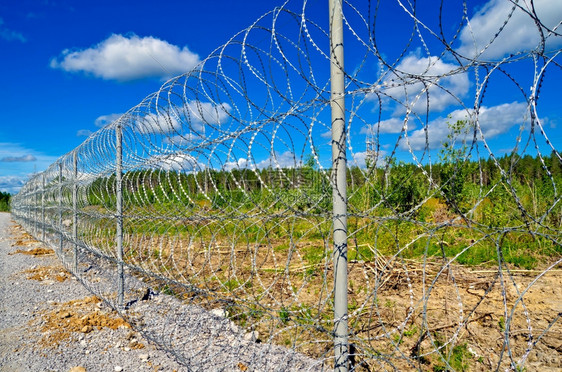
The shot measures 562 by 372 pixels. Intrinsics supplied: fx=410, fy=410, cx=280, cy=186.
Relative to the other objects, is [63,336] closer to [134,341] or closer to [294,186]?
[134,341]

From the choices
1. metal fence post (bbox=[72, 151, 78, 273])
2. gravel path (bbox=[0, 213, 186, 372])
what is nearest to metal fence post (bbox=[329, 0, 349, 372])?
gravel path (bbox=[0, 213, 186, 372])

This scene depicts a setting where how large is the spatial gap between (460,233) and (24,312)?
6.85 metres

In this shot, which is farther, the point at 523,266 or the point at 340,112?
the point at 523,266

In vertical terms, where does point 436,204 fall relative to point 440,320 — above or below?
above

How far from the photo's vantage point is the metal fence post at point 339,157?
202cm

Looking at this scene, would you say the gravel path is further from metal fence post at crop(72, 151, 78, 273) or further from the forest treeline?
the forest treeline

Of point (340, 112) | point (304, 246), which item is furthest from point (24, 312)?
point (340, 112)

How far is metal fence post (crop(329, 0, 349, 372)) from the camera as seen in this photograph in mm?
2023

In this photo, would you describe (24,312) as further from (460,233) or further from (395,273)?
(460,233)

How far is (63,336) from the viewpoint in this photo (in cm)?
390

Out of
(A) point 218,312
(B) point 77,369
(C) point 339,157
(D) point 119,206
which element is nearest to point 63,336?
(B) point 77,369

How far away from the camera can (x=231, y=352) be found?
328 cm

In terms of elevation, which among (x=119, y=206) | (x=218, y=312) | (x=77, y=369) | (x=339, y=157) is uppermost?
(x=339, y=157)

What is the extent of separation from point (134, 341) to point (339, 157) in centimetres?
285
